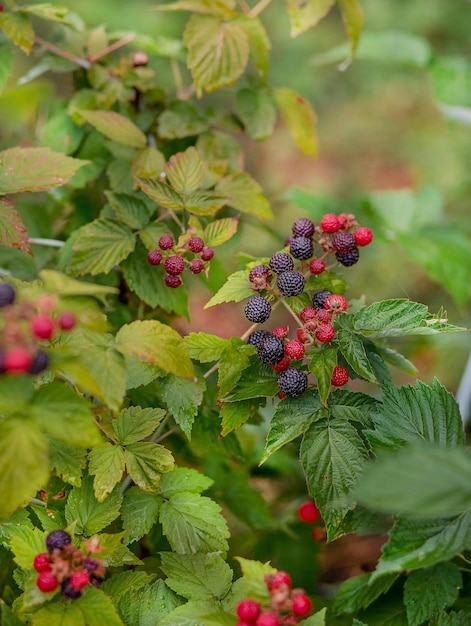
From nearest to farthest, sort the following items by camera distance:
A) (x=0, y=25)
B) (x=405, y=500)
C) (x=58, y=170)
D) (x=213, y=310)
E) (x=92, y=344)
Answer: (x=405, y=500) < (x=92, y=344) < (x=58, y=170) < (x=0, y=25) < (x=213, y=310)

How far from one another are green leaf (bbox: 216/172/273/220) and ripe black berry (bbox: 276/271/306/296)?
38 cm

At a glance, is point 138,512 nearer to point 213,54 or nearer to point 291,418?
point 291,418

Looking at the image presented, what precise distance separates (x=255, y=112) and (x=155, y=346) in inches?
40.4

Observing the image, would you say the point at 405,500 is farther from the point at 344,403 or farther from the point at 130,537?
the point at 130,537

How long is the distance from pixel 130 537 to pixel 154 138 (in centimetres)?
108

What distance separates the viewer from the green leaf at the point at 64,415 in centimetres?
87

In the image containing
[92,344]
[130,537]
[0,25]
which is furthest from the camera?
[0,25]

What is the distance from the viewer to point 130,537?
1.20 meters

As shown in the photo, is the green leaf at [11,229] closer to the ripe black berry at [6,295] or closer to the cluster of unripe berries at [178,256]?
the cluster of unripe berries at [178,256]

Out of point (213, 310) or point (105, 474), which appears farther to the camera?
point (213, 310)

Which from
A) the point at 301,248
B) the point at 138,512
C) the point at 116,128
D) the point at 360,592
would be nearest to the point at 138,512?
the point at 138,512

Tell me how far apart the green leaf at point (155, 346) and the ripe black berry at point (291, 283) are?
25 centimetres

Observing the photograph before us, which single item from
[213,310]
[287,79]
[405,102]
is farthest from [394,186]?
[213,310]

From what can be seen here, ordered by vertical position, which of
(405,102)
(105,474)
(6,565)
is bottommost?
(405,102)
